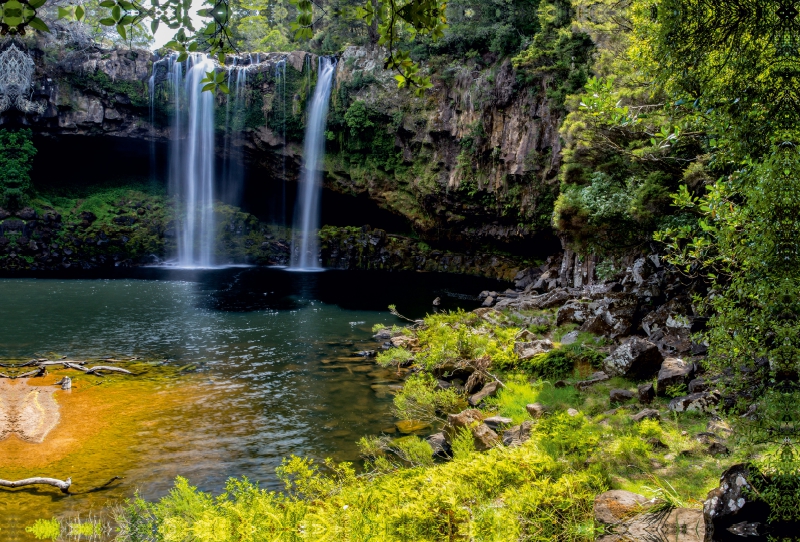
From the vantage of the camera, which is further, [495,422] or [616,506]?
[495,422]

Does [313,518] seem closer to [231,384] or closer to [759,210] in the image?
[759,210]

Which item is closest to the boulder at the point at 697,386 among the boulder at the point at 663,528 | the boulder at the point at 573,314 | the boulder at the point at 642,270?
the boulder at the point at 642,270

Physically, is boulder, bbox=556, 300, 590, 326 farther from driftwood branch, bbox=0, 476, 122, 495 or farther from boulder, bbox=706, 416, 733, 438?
driftwood branch, bbox=0, 476, 122, 495

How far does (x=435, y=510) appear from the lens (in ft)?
17.8

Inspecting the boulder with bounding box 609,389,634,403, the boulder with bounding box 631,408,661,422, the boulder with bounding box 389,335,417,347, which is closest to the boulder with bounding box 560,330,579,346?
the boulder with bounding box 609,389,634,403

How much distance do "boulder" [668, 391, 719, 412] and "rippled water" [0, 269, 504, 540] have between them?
5.46m

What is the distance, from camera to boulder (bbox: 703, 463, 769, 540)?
407 centimetres

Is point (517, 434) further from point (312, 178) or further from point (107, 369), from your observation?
point (312, 178)

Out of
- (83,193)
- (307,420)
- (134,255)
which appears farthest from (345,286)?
(83,193)

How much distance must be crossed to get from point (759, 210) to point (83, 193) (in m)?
48.1

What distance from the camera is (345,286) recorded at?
32219mm

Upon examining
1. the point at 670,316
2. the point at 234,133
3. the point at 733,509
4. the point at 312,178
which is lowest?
the point at 670,316

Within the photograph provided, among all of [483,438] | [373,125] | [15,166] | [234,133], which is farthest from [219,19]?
[15,166]

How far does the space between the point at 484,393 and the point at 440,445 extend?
9.35ft
